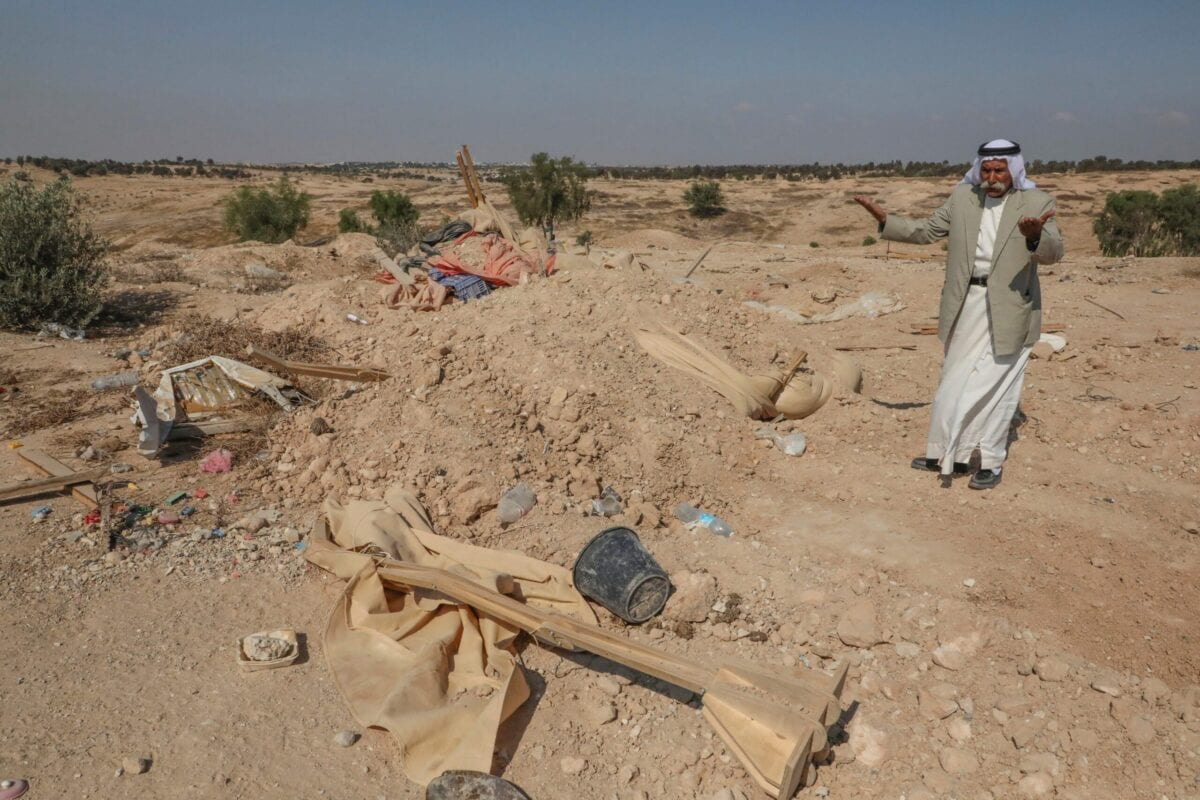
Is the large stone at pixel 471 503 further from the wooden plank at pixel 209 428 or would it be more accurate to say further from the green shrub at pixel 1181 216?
the green shrub at pixel 1181 216

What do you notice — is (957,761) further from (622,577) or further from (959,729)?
(622,577)

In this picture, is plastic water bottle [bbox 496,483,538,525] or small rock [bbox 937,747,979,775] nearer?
small rock [bbox 937,747,979,775]

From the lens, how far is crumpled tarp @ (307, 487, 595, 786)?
91.7 inches

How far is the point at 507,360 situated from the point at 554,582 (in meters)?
2.00

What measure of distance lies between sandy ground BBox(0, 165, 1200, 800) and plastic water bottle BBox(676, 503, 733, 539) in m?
0.07

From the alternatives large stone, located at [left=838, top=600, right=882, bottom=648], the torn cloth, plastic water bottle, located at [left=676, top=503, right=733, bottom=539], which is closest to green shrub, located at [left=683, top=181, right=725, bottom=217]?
the torn cloth

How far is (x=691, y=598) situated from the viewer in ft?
9.61

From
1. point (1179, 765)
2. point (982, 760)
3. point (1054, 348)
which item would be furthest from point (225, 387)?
point (1054, 348)

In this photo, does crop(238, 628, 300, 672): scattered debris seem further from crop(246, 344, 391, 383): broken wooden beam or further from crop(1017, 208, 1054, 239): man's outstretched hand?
crop(1017, 208, 1054, 239): man's outstretched hand

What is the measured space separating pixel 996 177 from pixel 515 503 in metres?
2.68

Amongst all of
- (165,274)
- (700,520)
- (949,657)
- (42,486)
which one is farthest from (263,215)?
(949,657)

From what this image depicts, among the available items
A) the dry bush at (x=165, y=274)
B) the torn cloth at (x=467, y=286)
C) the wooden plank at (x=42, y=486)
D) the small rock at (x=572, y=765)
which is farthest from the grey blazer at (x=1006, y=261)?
the dry bush at (x=165, y=274)

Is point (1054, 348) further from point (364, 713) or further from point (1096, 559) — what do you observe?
point (364, 713)

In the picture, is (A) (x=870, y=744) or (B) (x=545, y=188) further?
(B) (x=545, y=188)
